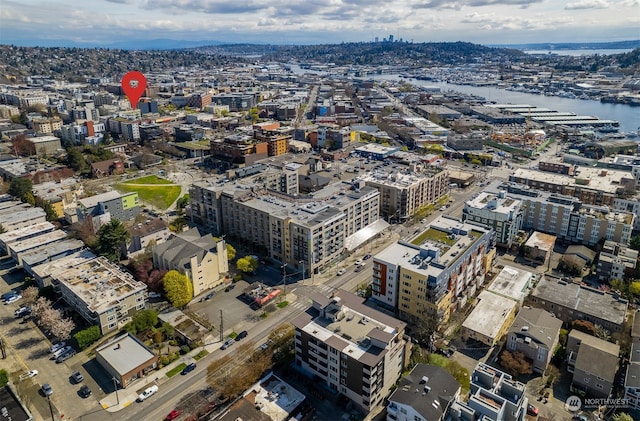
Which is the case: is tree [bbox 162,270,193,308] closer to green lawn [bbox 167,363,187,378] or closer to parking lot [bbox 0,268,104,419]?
green lawn [bbox 167,363,187,378]

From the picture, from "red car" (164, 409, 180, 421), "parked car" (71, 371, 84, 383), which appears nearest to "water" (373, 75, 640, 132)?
"red car" (164, 409, 180, 421)

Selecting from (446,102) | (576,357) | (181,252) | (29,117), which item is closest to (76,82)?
(29,117)

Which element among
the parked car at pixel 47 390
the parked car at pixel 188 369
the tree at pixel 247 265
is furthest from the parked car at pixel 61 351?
the tree at pixel 247 265

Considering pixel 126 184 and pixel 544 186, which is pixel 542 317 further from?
→ pixel 126 184

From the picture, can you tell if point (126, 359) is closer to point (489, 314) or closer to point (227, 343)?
point (227, 343)

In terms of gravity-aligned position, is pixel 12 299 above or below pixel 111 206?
below

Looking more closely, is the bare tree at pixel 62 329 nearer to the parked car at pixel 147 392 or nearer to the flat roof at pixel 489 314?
the parked car at pixel 147 392

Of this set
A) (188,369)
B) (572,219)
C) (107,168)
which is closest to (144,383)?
(188,369)
